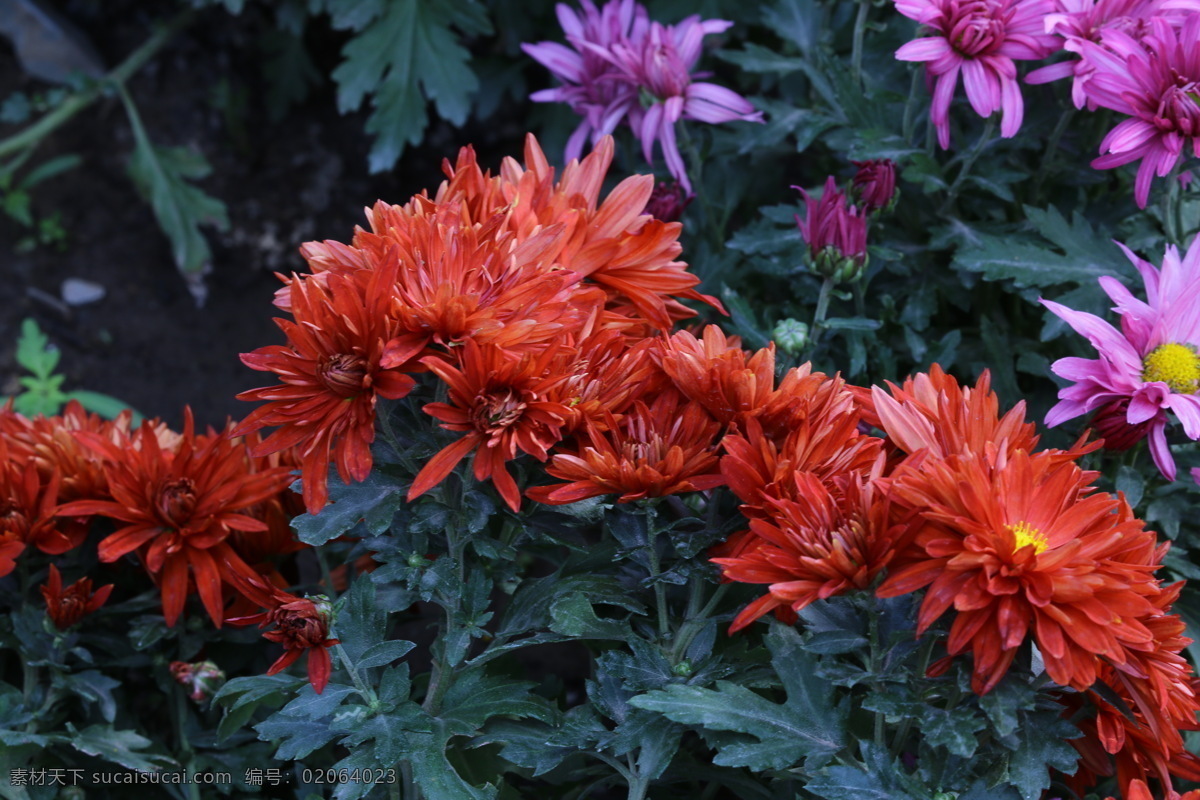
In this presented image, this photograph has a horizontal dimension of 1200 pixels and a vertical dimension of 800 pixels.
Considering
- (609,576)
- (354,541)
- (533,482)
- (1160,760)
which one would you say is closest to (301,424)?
(533,482)

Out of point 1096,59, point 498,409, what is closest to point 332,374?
point 498,409

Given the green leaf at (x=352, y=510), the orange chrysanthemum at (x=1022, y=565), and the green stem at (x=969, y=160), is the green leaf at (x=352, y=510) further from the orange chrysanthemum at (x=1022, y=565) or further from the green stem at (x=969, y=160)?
the green stem at (x=969, y=160)

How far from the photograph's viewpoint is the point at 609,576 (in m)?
1.14

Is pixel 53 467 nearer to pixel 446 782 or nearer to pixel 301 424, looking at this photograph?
pixel 301 424

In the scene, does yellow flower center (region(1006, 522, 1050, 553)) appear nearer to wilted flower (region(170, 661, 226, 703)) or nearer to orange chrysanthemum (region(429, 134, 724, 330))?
orange chrysanthemum (region(429, 134, 724, 330))

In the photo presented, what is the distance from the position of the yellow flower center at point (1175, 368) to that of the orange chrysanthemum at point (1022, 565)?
1.08 feet

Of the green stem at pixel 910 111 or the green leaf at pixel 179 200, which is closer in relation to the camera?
the green stem at pixel 910 111

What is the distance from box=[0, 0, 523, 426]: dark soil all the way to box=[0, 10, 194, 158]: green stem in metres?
0.13

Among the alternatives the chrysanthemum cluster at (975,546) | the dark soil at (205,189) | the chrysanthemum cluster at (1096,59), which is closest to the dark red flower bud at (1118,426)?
the chrysanthemum cluster at (975,546)

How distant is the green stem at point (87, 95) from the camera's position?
8.54ft

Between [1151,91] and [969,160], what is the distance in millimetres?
258

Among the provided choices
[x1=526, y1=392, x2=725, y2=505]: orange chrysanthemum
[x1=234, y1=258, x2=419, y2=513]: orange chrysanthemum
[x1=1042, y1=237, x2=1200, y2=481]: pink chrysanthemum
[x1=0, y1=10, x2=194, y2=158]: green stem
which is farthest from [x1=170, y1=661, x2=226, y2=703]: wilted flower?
[x1=0, y1=10, x2=194, y2=158]: green stem

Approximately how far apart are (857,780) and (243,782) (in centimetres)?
78

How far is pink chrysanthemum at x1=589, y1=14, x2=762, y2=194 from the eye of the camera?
5.26 feet
